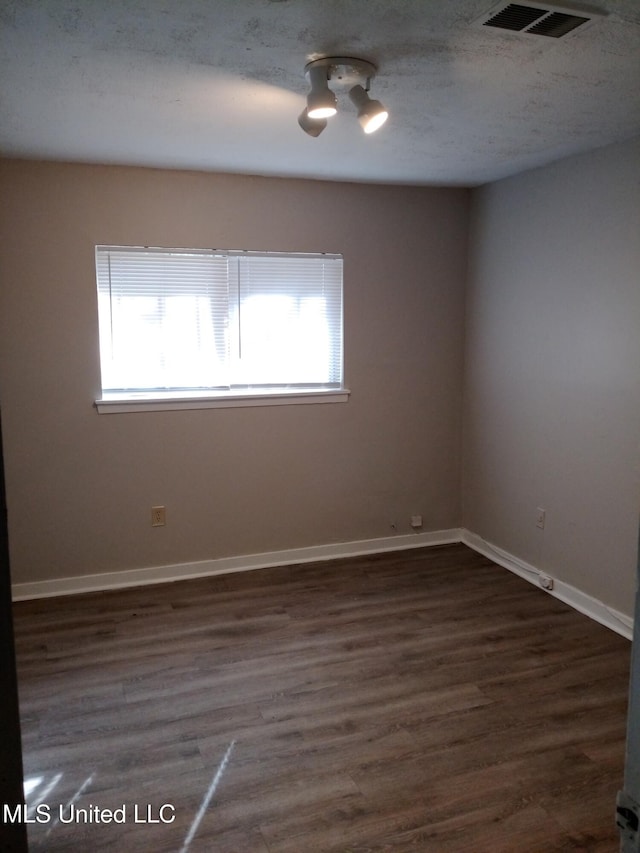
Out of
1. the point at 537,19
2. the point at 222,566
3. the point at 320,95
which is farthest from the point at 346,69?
the point at 222,566

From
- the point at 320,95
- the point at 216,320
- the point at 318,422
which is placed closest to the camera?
the point at 320,95

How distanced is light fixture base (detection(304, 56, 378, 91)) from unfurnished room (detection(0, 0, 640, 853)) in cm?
2

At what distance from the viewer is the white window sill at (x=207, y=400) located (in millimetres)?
3783

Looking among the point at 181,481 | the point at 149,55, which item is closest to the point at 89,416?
the point at 181,481

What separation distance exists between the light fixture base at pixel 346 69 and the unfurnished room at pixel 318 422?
0.02 m

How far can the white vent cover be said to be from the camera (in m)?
1.80

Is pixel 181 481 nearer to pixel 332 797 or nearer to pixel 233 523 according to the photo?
pixel 233 523

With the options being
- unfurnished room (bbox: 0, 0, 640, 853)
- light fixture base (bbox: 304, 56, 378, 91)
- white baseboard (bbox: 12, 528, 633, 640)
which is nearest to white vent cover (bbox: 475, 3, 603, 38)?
unfurnished room (bbox: 0, 0, 640, 853)

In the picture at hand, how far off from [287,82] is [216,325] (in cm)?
180

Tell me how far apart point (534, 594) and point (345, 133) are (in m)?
2.68

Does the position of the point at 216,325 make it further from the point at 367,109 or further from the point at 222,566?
the point at 367,109

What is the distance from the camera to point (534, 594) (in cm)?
378

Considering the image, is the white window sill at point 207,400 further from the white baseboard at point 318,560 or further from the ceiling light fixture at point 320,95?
the ceiling light fixture at point 320,95

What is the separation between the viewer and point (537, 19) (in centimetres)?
186
